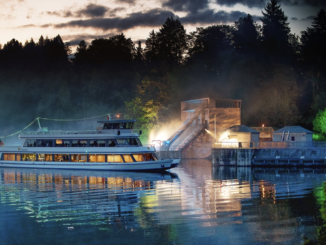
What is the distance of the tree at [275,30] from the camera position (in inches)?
3698

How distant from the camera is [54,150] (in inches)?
2147

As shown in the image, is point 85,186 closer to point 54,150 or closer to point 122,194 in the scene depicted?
point 122,194

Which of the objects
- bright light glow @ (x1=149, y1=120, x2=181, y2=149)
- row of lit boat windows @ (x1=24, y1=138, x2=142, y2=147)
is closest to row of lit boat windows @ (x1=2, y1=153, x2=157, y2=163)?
row of lit boat windows @ (x1=24, y1=138, x2=142, y2=147)

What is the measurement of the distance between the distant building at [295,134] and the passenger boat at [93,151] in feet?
65.4


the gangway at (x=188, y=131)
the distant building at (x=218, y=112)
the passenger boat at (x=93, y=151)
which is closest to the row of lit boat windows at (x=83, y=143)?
the passenger boat at (x=93, y=151)

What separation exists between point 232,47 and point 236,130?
41.5m

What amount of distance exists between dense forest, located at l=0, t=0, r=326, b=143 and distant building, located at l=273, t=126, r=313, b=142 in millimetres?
13940

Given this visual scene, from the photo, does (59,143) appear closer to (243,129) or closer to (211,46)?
(243,129)

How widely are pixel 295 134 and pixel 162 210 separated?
4101 cm

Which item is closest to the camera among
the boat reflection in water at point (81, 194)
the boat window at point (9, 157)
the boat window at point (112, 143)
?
the boat reflection in water at point (81, 194)

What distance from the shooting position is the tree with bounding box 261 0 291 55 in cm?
9394

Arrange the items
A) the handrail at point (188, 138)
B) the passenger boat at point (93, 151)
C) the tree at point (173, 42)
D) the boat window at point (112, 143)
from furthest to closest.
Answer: the tree at point (173, 42) → the handrail at point (188, 138) → the boat window at point (112, 143) → the passenger boat at point (93, 151)

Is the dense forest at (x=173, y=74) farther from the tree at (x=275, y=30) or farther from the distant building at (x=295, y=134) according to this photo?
the distant building at (x=295, y=134)

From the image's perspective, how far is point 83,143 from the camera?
52875 mm
